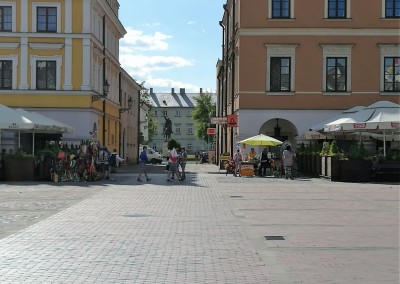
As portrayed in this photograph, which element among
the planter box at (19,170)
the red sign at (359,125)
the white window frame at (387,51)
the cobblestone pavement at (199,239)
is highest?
the white window frame at (387,51)

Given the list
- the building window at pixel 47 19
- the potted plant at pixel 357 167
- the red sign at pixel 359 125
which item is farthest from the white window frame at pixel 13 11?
the potted plant at pixel 357 167

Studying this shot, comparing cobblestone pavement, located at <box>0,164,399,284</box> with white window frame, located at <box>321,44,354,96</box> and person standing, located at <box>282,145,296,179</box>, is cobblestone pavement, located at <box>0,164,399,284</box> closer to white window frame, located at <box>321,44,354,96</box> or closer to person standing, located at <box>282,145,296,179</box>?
person standing, located at <box>282,145,296,179</box>

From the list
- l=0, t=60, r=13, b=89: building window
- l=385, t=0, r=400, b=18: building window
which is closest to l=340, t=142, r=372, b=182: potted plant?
l=385, t=0, r=400, b=18: building window

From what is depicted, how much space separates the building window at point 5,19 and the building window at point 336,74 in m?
20.4

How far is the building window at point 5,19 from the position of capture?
42156 mm

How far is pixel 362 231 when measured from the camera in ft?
41.7

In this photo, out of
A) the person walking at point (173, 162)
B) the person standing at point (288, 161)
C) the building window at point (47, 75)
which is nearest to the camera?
the person walking at point (173, 162)

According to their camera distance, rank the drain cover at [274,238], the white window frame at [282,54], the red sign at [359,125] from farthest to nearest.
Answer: the white window frame at [282,54]
the red sign at [359,125]
the drain cover at [274,238]

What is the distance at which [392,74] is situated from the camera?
129ft

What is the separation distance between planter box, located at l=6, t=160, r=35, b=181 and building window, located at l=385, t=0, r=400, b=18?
2296cm

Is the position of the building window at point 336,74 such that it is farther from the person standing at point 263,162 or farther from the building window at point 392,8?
the person standing at point 263,162

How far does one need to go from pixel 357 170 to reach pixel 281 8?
536 inches

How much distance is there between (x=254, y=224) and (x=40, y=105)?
3068cm

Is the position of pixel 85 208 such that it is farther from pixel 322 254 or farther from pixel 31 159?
pixel 31 159
